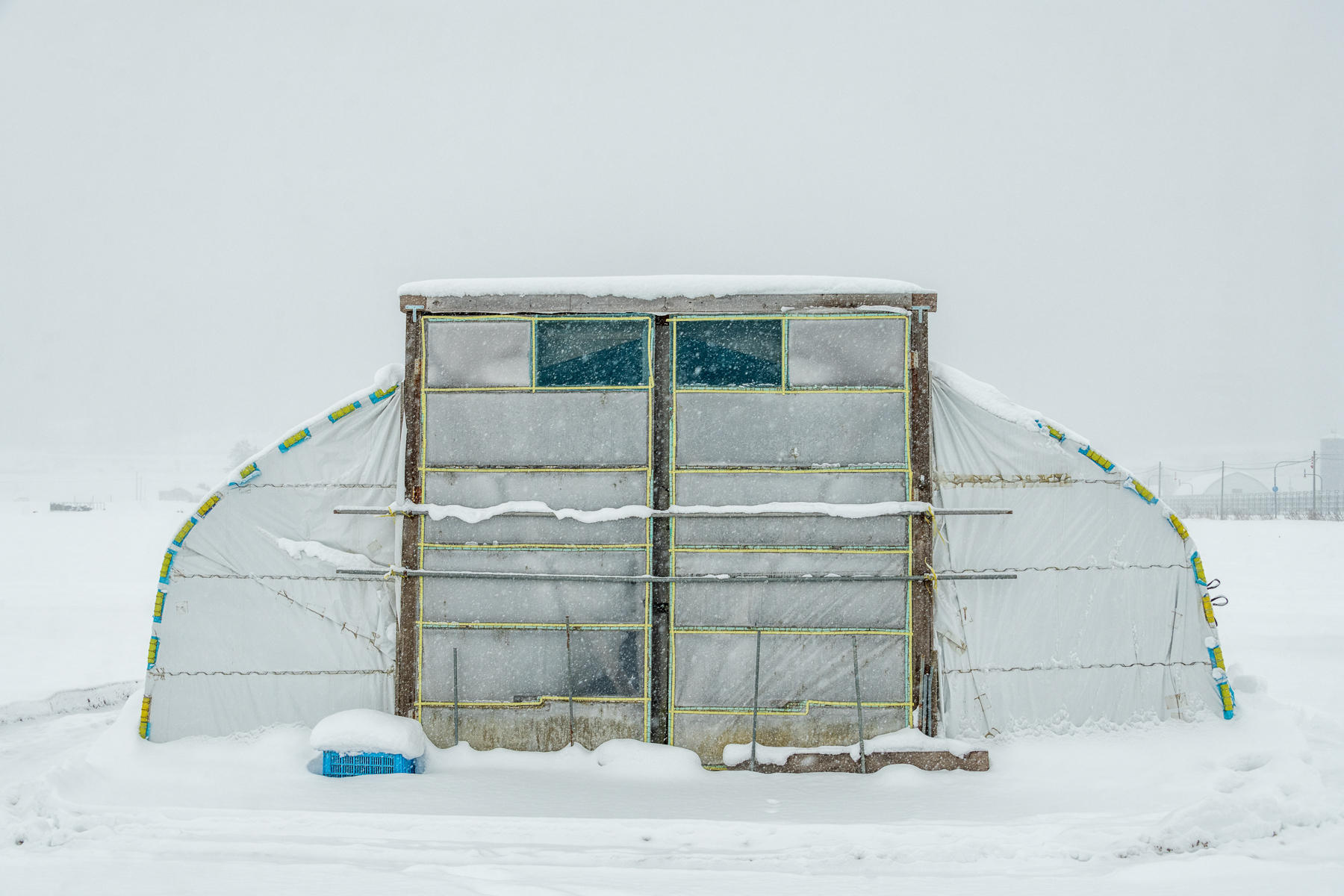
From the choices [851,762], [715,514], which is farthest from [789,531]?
[851,762]

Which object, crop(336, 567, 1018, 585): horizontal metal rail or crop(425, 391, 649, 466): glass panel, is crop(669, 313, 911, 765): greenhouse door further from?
crop(425, 391, 649, 466): glass panel

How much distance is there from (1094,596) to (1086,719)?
1174 millimetres

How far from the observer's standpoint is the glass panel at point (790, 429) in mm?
7891

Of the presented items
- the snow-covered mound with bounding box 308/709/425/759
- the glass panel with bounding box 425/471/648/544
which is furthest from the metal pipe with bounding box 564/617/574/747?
the snow-covered mound with bounding box 308/709/425/759

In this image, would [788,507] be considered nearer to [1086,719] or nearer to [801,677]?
[801,677]

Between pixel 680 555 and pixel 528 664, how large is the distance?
180cm

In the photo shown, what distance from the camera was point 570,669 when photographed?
7793 mm

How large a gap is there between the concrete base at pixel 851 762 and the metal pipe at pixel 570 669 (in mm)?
1552

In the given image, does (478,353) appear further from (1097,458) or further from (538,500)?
(1097,458)

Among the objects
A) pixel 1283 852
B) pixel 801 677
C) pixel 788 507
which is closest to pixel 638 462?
pixel 788 507

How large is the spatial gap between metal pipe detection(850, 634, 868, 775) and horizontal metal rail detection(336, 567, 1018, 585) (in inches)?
24.1

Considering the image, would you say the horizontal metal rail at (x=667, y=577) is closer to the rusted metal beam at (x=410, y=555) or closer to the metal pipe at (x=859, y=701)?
the rusted metal beam at (x=410, y=555)

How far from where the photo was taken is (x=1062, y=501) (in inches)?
314

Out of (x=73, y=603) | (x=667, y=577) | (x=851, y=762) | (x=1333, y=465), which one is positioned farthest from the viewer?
(x=1333, y=465)
